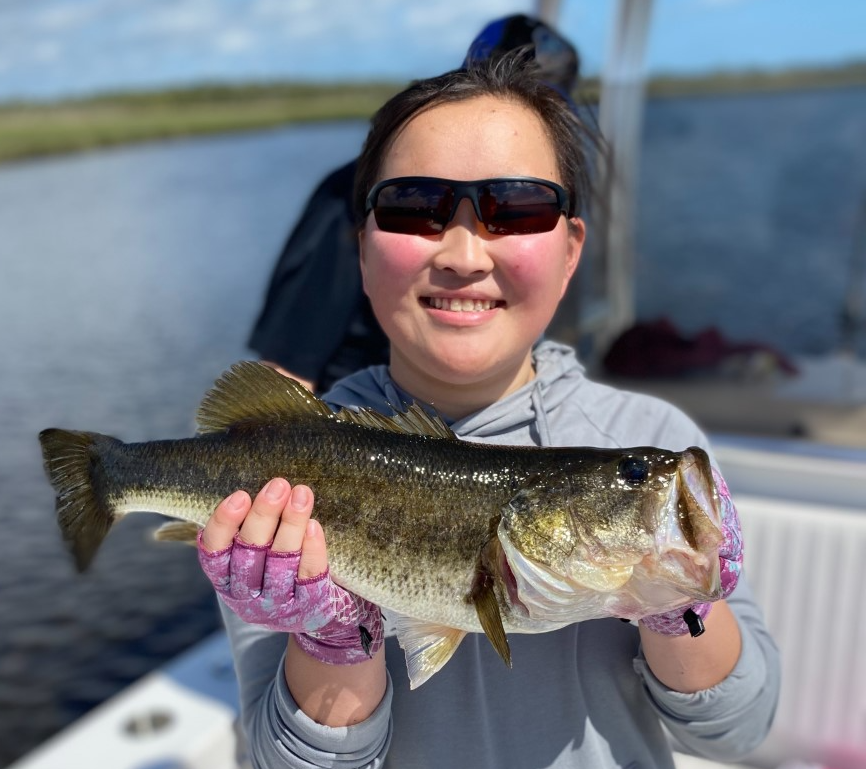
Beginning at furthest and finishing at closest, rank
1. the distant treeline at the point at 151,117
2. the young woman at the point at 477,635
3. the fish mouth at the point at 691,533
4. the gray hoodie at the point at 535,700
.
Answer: the distant treeline at the point at 151,117 < the gray hoodie at the point at 535,700 < the young woman at the point at 477,635 < the fish mouth at the point at 691,533

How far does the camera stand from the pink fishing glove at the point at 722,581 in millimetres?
1565

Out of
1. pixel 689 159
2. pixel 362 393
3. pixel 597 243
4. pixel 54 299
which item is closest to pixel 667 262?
pixel 689 159

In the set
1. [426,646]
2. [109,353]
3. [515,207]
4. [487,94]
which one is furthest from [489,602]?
[109,353]

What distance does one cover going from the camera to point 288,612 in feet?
4.96

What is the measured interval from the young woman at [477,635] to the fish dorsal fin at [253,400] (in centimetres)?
21

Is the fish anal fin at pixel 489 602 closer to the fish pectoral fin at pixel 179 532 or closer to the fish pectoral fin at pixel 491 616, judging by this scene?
the fish pectoral fin at pixel 491 616

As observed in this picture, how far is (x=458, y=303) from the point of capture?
65.7 inches

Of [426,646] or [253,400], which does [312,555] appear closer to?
[426,646]

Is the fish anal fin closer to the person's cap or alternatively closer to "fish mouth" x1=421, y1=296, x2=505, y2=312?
"fish mouth" x1=421, y1=296, x2=505, y2=312

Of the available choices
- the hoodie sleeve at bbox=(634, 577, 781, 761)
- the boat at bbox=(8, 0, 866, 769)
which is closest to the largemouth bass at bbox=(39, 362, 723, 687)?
the hoodie sleeve at bbox=(634, 577, 781, 761)

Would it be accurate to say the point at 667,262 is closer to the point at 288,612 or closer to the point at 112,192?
the point at 288,612

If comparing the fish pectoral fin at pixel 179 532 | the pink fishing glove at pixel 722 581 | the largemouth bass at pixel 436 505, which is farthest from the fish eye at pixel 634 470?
the fish pectoral fin at pixel 179 532

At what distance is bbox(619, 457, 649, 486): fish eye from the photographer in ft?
4.80

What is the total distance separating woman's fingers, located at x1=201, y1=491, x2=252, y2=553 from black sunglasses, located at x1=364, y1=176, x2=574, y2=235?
618 mm
